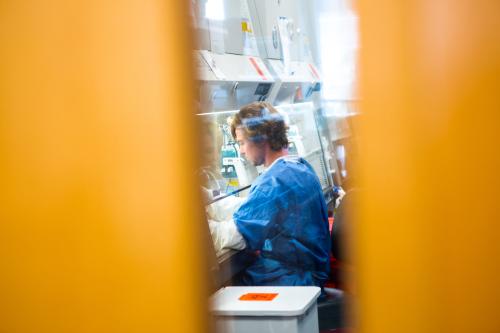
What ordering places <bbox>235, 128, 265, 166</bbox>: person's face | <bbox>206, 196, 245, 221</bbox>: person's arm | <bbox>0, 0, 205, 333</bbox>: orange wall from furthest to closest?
<bbox>235, 128, 265, 166</bbox>: person's face
<bbox>206, 196, 245, 221</bbox>: person's arm
<bbox>0, 0, 205, 333</bbox>: orange wall

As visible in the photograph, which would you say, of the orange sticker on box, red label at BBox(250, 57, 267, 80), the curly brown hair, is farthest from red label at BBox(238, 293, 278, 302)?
red label at BBox(250, 57, 267, 80)

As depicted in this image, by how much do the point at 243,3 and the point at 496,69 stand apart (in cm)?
77

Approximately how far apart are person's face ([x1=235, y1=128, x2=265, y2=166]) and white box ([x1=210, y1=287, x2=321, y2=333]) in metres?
Result: 0.38

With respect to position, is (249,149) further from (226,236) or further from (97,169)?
(97,169)

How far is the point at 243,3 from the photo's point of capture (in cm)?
183

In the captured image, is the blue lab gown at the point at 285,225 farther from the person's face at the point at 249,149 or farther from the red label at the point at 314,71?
the red label at the point at 314,71

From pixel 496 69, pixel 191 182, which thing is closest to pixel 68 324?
pixel 191 182

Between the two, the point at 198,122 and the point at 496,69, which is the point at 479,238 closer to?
the point at 496,69

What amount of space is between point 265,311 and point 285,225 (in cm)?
25

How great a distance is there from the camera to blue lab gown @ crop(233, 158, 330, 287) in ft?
5.81

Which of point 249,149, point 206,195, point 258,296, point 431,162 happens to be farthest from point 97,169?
point 431,162

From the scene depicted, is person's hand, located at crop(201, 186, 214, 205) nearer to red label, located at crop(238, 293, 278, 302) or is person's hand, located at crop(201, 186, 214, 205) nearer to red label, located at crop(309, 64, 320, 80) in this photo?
red label, located at crop(238, 293, 278, 302)

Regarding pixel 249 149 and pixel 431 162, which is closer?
pixel 431 162

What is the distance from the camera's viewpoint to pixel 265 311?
69.1 inches
